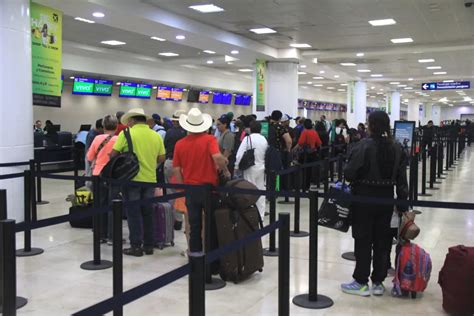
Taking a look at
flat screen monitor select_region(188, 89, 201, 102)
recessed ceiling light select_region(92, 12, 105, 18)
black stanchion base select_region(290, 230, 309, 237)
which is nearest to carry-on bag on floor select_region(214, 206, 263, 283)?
black stanchion base select_region(290, 230, 309, 237)

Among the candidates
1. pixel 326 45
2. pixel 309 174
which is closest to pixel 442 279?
pixel 309 174

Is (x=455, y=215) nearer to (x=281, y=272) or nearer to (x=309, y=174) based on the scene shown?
(x=309, y=174)

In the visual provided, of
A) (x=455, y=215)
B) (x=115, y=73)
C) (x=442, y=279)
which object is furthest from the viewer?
(x=115, y=73)

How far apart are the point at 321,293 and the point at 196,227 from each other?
1398 mm

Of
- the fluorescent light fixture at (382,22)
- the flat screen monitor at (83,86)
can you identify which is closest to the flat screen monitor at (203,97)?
the flat screen monitor at (83,86)

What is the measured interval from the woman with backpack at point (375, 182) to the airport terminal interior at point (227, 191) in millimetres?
15

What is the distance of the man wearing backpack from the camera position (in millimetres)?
6062

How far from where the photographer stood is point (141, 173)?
6102mm

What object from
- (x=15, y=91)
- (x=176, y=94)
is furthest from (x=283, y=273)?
(x=176, y=94)

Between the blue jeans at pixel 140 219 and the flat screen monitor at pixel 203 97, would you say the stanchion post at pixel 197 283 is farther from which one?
the flat screen monitor at pixel 203 97

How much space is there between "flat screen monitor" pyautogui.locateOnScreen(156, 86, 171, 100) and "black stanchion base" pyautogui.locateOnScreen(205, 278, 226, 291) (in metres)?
20.2

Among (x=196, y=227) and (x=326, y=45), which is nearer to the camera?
(x=196, y=227)

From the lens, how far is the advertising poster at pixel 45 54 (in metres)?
8.90

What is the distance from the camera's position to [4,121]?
806 cm
